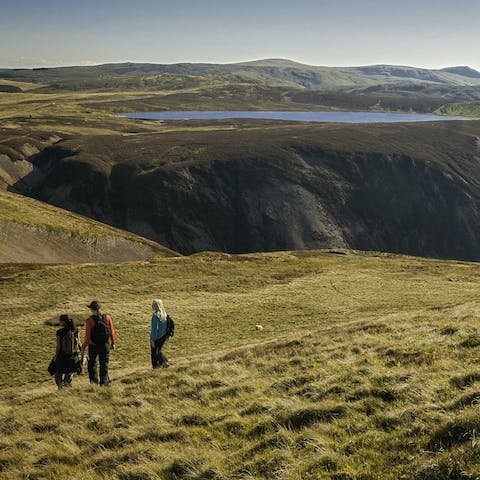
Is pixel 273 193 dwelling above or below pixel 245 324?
above

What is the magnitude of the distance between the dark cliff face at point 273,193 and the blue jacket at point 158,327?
82.4m

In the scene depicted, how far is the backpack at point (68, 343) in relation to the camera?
57.5 ft

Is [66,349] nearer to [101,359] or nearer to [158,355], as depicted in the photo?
[101,359]

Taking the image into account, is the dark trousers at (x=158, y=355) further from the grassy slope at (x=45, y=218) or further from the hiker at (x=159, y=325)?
the grassy slope at (x=45, y=218)

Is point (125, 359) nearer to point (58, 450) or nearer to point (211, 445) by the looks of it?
point (58, 450)

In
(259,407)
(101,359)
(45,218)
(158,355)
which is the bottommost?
(45,218)

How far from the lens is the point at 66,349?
17.8 m

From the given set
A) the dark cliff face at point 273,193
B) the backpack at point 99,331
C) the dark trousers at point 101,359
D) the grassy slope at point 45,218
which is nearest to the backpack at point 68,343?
the dark trousers at point 101,359

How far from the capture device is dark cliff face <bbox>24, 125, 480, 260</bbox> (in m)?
108

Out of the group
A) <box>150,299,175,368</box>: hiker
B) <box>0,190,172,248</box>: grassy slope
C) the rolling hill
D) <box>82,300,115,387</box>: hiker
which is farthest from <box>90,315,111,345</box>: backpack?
<box>0,190,172,248</box>: grassy slope

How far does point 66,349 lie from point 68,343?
0.91 ft

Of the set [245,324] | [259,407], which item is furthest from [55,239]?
[259,407]

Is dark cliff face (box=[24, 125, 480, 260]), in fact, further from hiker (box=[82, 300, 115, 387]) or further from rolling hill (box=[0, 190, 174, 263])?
hiker (box=[82, 300, 115, 387])

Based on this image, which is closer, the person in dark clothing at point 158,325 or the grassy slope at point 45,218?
the person in dark clothing at point 158,325
